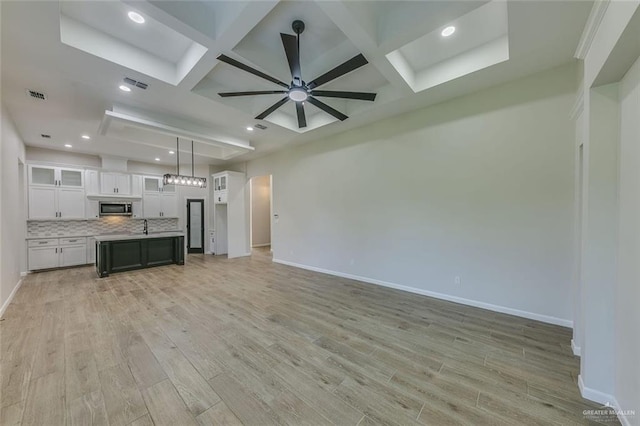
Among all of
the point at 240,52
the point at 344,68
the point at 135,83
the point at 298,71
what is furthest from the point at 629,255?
the point at 135,83

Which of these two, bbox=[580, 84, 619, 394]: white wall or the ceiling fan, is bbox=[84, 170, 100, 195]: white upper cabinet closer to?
the ceiling fan

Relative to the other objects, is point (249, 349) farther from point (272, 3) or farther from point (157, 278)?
point (157, 278)

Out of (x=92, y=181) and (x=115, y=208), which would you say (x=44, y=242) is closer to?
(x=115, y=208)

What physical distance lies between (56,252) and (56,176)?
6.56 ft

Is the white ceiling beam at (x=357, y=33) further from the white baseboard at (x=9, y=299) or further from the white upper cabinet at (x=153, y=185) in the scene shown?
the white upper cabinet at (x=153, y=185)

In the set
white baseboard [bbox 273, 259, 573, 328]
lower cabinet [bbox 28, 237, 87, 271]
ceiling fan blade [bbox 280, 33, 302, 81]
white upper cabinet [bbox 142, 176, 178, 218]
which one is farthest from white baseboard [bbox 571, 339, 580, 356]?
lower cabinet [bbox 28, 237, 87, 271]

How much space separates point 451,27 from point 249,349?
14.0 ft

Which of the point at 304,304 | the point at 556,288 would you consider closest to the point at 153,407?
the point at 304,304

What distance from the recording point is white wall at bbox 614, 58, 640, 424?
1.53 m

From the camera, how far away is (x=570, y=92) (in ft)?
9.62

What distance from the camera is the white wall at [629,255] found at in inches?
60.4

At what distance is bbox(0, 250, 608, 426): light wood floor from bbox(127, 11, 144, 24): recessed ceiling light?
3538 mm

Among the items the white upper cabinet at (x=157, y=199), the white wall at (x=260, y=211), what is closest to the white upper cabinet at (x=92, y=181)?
the white upper cabinet at (x=157, y=199)

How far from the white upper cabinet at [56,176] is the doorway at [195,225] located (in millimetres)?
2946
